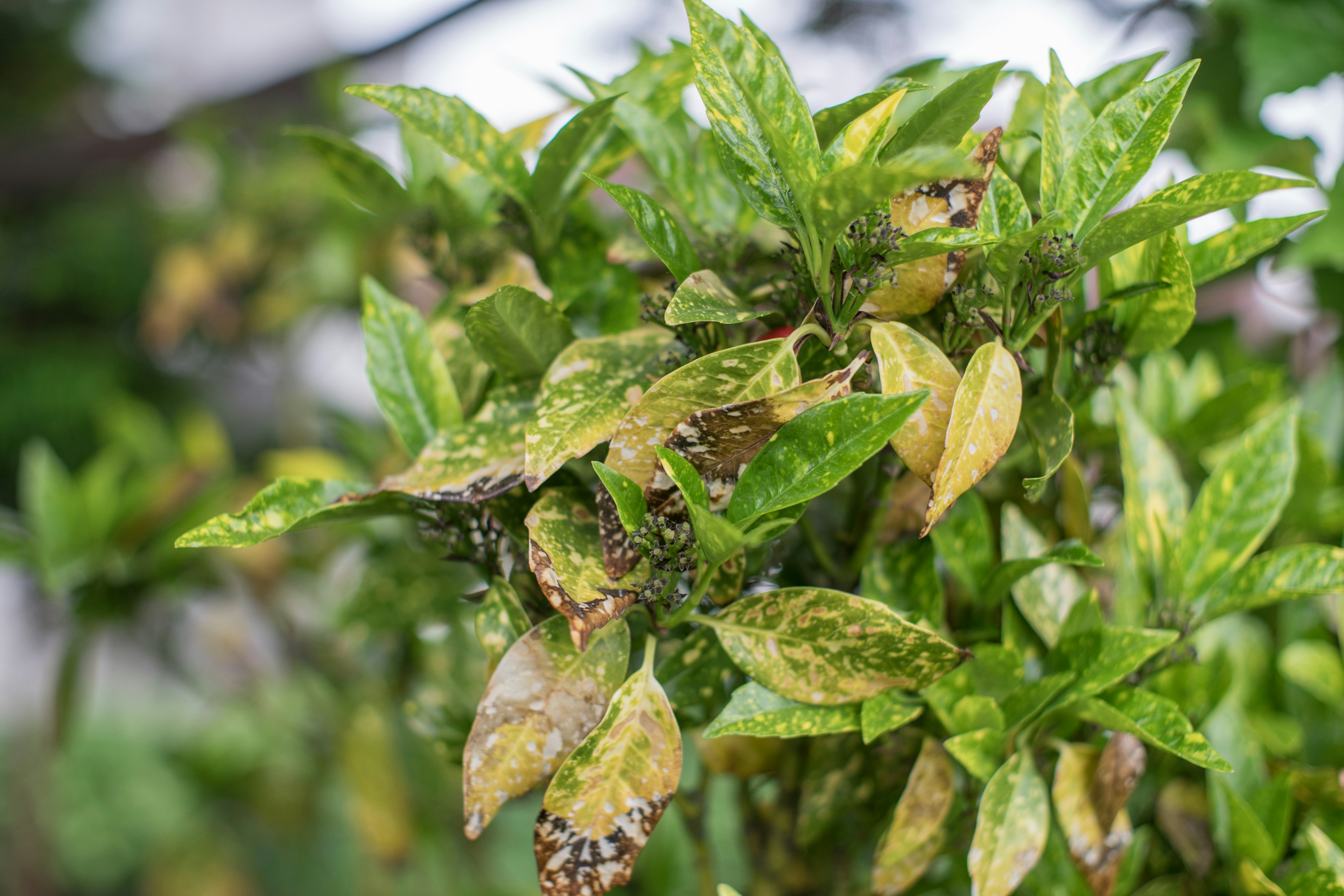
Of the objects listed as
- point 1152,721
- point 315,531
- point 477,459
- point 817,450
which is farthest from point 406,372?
point 315,531

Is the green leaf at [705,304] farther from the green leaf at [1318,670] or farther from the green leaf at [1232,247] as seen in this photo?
the green leaf at [1318,670]

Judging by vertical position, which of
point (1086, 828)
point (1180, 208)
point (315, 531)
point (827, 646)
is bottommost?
point (315, 531)

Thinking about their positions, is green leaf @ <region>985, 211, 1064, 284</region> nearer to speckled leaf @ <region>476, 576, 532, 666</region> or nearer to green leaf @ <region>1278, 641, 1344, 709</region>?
speckled leaf @ <region>476, 576, 532, 666</region>

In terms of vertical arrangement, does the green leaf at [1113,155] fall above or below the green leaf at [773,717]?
above

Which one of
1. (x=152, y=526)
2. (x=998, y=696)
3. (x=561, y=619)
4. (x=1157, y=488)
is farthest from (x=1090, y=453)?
(x=152, y=526)

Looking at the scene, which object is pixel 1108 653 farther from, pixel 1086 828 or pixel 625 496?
pixel 625 496

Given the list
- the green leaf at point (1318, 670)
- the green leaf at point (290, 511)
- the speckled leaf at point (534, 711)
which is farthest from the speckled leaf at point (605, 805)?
the green leaf at point (1318, 670)

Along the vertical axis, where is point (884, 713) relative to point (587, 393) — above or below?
below
